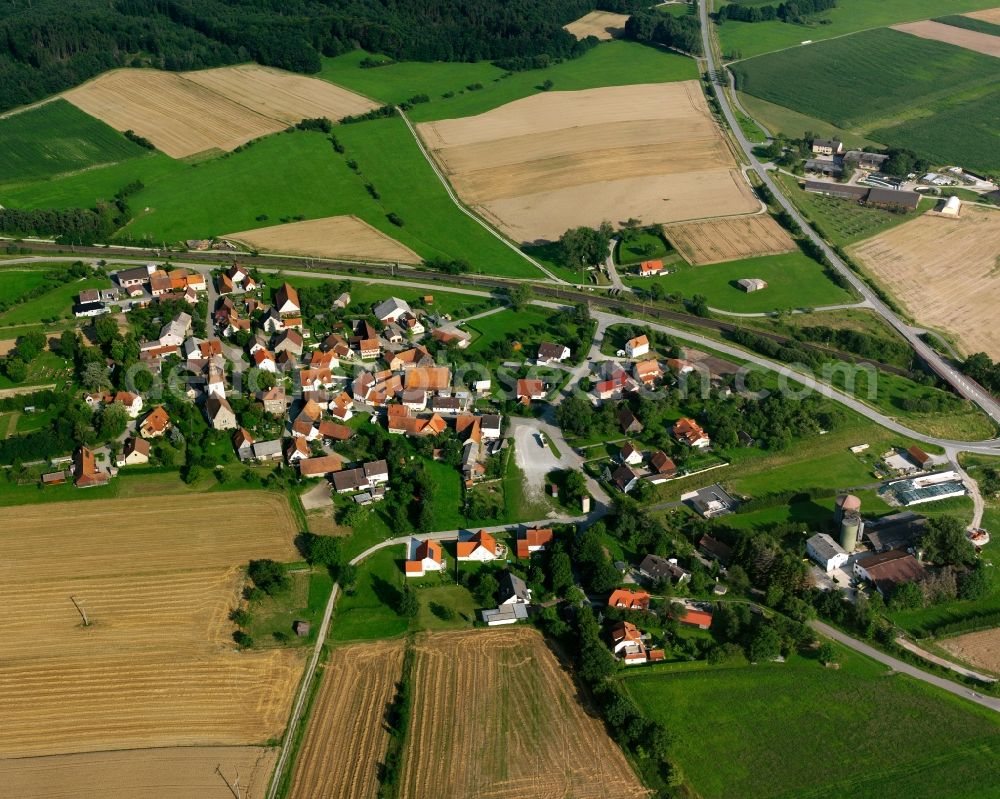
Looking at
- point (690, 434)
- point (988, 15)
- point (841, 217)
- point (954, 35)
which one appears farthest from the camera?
point (988, 15)

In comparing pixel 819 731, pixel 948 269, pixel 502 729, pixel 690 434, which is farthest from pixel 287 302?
pixel 948 269

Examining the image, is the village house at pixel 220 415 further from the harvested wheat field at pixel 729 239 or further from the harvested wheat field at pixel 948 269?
the harvested wheat field at pixel 948 269

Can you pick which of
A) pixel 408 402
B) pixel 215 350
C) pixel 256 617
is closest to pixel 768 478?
pixel 408 402

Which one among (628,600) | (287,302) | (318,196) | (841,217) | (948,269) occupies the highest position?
(318,196)

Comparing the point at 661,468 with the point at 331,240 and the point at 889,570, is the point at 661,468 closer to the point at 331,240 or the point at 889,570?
the point at 889,570

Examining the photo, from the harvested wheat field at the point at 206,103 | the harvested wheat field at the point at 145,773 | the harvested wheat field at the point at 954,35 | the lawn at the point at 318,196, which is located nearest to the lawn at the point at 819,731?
the harvested wheat field at the point at 145,773

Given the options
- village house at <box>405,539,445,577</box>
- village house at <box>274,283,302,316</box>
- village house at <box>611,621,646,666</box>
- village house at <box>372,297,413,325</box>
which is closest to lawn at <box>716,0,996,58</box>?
village house at <box>372,297,413,325</box>

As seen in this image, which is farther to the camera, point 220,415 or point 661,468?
point 220,415

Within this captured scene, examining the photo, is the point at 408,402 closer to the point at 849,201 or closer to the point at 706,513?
the point at 706,513
